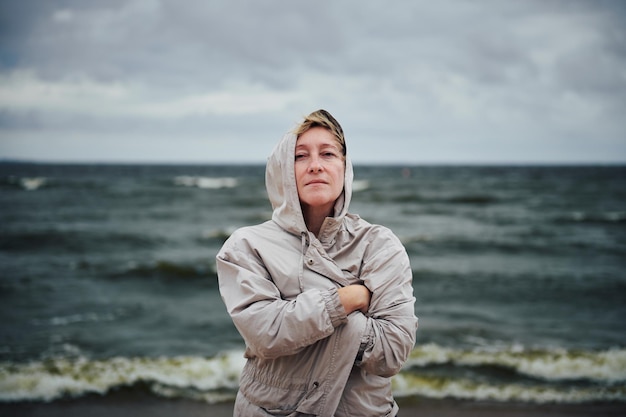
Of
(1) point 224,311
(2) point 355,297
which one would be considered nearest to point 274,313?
(2) point 355,297

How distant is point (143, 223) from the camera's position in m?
22.2

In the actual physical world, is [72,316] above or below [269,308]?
below

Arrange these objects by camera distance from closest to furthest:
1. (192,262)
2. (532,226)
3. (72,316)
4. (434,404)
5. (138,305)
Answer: (434,404) → (72,316) → (138,305) → (192,262) → (532,226)

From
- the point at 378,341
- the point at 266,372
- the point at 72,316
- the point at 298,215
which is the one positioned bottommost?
the point at 72,316

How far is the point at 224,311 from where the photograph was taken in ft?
31.5

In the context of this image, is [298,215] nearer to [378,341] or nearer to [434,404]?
[378,341]

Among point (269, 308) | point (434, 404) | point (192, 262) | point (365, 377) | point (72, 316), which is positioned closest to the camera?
point (269, 308)

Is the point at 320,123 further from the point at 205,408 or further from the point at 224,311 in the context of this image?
the point at 224,311

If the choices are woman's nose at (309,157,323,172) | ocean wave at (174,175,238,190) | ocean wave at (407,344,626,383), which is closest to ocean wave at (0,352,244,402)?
ocean wave at (407,344,626,383)

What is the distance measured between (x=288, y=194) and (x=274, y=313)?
55 centimetres

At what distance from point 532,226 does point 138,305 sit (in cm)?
1707

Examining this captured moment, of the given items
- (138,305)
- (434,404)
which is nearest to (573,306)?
(434,404)

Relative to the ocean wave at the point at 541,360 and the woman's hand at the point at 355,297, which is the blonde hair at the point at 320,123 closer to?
the woman's hand at the point at 355,297

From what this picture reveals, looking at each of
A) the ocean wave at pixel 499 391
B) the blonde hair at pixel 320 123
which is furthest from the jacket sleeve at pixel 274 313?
the ocean wave at pixel 499 391
